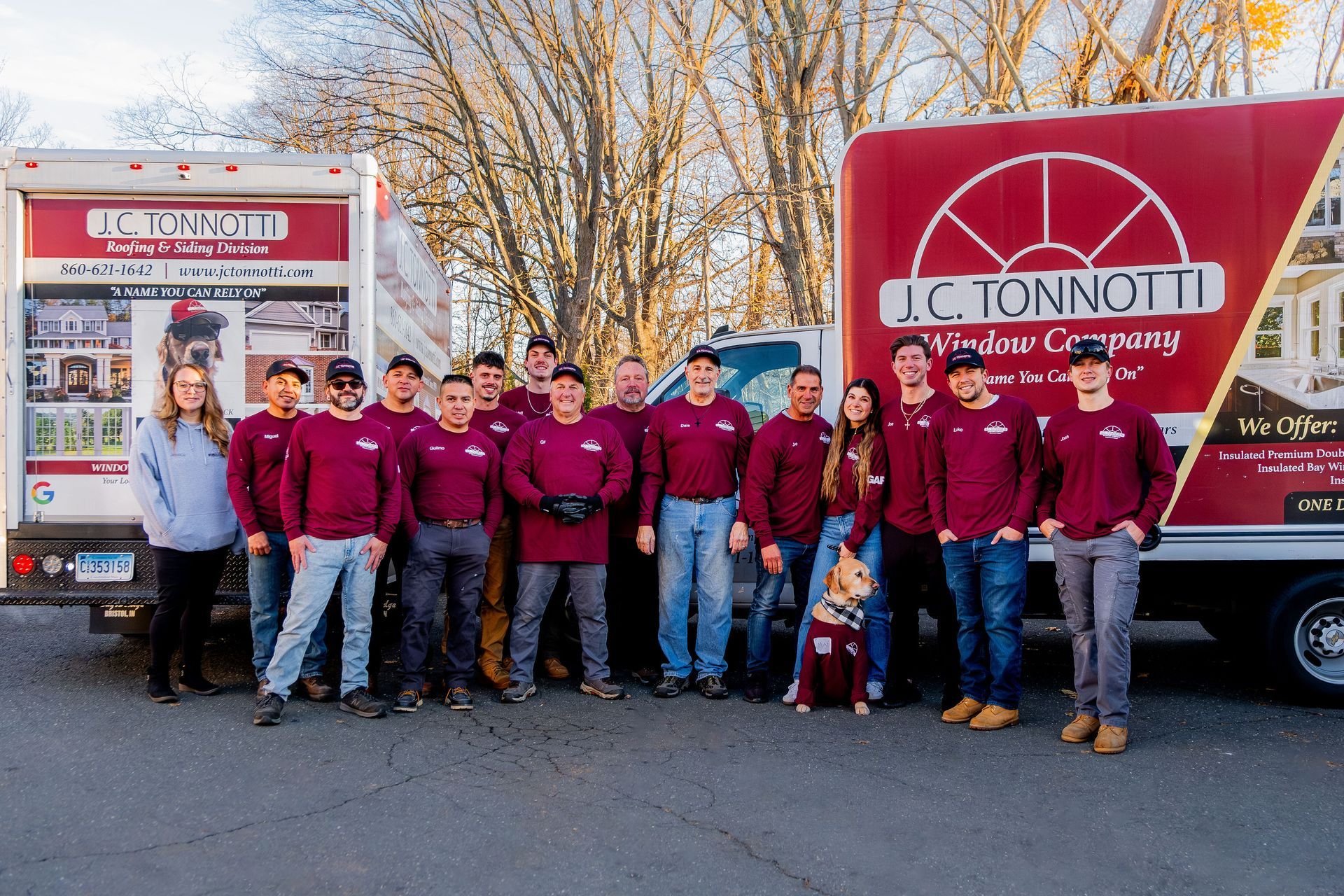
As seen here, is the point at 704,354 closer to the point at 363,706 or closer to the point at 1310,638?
the point at 363,706

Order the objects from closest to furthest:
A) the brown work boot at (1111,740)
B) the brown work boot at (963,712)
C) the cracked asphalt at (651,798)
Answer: the cracked asphalt at (651,798) → the brown work boot at (1111,740) → the brown work boot at (963,712)

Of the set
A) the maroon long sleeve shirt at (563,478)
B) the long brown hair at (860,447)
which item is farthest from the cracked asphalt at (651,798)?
the long brown hair at (860,447)

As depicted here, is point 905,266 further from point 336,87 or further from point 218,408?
point 336,87

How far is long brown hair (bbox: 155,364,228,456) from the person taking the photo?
214 inches

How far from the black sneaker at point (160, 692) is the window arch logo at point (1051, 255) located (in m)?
4.43

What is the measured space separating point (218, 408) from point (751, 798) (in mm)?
3634

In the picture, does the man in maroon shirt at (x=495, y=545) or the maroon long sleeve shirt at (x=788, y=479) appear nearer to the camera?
the maroon long sleeve shirt at (x=788, y=479)

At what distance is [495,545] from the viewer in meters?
6.04

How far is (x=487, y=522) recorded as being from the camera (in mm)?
5680

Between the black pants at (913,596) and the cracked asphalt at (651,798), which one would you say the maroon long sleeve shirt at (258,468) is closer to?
the cracked asphalt at (651,798)

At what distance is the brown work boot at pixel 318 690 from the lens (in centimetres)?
555

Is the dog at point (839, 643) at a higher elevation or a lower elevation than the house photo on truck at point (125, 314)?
lower

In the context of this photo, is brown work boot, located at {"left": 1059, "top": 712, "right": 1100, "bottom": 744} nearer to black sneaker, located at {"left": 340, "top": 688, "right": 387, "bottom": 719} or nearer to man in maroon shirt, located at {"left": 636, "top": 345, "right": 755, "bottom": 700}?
man in maroon shirt, located at {"left": 636, "top": 345, "right": 755, "bottom": 700}

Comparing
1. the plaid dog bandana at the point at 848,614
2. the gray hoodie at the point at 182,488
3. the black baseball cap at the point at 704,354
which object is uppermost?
the black baseball cap at the point at 704,354
